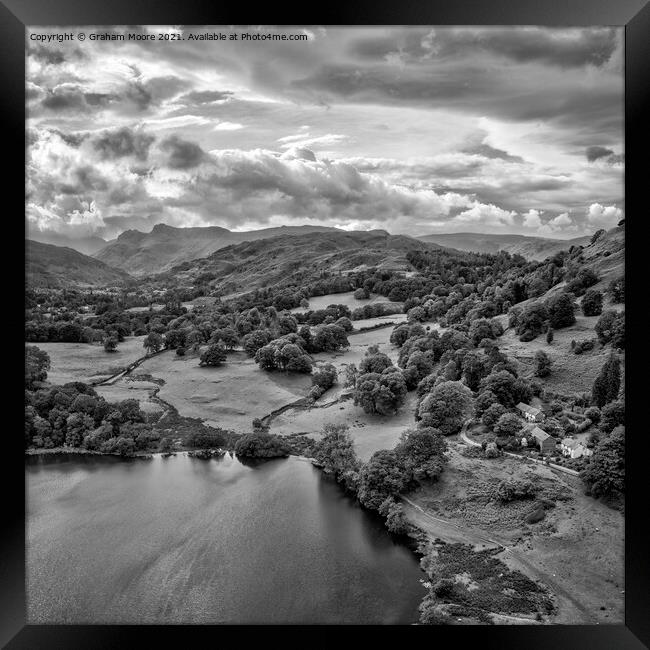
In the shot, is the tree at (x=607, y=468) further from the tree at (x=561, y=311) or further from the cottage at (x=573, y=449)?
the tree at (x=561, y=311)

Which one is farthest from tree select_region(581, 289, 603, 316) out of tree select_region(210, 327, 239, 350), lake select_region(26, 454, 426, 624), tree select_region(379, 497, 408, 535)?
tree select_region(210, 327, 239, 350)

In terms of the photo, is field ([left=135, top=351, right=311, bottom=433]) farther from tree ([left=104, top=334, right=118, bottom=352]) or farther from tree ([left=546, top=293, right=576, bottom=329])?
tree ([left=546, top=293, right=576, bottom=329])

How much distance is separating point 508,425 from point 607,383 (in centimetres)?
187

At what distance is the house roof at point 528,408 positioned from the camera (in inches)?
351

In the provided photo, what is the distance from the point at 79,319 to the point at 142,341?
136 centimetres

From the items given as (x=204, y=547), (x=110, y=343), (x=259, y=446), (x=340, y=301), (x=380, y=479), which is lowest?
(x=204, y=547)

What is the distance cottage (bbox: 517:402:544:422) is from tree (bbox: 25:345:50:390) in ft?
29.9

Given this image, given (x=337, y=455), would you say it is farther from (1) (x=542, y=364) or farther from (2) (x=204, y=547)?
(1) (x=542, y=364)

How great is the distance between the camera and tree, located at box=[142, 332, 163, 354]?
10391mm

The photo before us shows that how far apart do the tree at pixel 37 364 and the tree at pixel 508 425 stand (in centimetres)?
858

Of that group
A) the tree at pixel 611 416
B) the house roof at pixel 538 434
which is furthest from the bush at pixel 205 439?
the tree at pixel 611 416

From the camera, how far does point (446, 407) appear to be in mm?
9594
